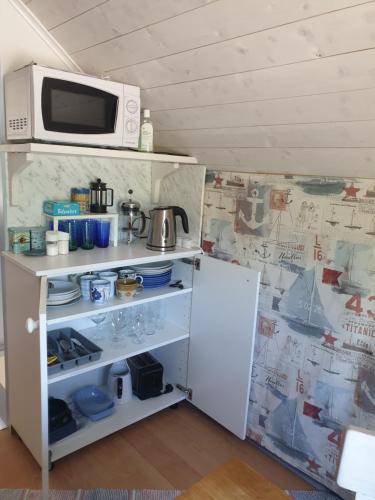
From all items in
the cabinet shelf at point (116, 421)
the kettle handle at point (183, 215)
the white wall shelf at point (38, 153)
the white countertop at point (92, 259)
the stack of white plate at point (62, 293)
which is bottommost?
the cabinet shelf at point (116, 421)

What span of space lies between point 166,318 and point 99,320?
394mm

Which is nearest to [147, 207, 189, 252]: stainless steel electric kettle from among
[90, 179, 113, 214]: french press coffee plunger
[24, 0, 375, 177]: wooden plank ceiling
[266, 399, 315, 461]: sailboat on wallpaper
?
[90, 179, 113, 214]: french press coffee plunger

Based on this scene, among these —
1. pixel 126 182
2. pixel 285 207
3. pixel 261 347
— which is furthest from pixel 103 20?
pixel 261 347

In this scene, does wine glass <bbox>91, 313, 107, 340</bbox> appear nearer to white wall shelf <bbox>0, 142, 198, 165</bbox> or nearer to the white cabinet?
the white cabinet

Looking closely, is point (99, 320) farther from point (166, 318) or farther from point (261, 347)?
point (261, 347)

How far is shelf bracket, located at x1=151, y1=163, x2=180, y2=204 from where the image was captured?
2067mm

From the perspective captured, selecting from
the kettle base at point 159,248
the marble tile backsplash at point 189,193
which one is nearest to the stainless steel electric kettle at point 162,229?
the kettle base at point 159,248

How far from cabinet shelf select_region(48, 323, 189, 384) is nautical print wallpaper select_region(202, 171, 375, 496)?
0.47 m

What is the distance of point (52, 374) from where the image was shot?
1644mm

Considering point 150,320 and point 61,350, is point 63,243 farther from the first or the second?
point 150,320

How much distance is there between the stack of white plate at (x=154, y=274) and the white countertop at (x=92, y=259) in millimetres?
113

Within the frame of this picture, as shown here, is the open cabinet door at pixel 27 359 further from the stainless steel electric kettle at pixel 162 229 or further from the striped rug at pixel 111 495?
the stainless steel electric kettle at pixel 162 229

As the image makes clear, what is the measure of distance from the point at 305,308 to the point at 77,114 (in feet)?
3.92

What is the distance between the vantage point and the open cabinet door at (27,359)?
4.80ft
